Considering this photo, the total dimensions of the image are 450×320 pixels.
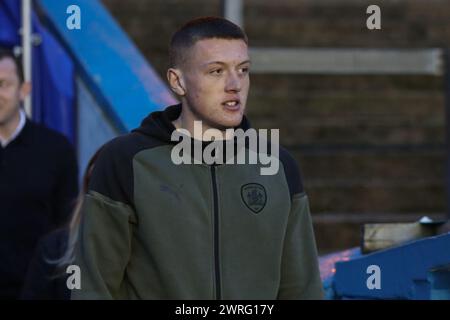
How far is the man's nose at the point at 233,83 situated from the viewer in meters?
3.14

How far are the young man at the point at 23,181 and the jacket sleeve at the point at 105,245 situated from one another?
212cm

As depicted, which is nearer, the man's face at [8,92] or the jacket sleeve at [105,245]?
the jacket sleeve at [105,245]

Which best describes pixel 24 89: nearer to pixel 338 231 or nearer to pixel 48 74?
pixel 48 74

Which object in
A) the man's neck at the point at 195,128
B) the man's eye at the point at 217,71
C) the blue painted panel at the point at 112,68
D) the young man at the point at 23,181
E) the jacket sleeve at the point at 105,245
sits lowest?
the jacket sleeve at the point at 105,245

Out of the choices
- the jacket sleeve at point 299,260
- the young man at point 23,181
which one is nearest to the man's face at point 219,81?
the jacket sleeve at point 299,260

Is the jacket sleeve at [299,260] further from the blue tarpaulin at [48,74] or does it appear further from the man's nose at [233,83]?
the blue tarpaulin at [48,74]

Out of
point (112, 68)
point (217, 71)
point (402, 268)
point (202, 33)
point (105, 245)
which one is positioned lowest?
point (105, 245)

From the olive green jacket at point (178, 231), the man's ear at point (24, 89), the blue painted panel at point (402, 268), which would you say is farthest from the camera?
the man's ear at point (24, 89)

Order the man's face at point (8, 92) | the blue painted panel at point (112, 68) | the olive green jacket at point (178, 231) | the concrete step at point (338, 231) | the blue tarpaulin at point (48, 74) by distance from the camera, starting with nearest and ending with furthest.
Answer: the olive green jacket at point (178, 231)
the man's face at point (8, 92)
the blue painted panel at point (112, 68)
the blue tarpaulin at point (48, 74)
the concrete step at point (338, 231)

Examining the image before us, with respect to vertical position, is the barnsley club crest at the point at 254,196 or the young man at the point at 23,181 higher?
the young man at the point at 23,181

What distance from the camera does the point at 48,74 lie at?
22.0 feet

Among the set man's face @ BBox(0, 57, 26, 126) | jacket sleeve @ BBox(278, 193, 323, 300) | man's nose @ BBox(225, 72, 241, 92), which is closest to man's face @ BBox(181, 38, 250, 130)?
man's nose @ BBox(225, 72, 241, 92)

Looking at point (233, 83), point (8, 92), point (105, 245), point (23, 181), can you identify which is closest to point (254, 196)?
point (233, 83)

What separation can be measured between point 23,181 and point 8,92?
1.56 ft
